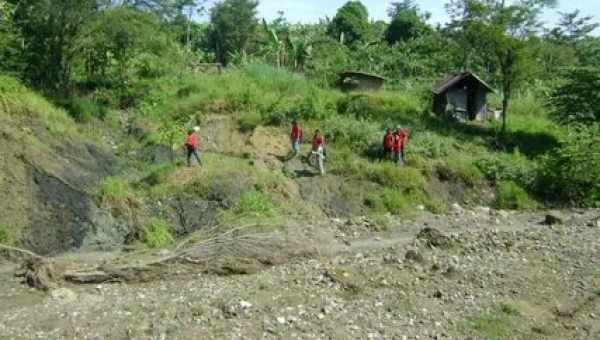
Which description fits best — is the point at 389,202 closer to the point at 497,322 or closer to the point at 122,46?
the point at 497,322

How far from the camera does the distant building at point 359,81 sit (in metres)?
30.0

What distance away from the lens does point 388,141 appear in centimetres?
2183

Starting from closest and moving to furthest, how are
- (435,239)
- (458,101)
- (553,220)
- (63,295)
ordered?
(63,295)
(435,239)
(553,220)
(458,101)

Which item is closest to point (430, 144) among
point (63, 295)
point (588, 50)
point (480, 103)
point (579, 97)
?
point (480, 103)

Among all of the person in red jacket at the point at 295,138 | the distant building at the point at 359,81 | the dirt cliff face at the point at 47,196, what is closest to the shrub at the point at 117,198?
the dirt cliff face at the point at 47,196

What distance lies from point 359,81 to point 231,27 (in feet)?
66.9

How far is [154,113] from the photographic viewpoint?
24312 mm

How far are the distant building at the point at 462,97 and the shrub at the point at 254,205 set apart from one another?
42.5 ft

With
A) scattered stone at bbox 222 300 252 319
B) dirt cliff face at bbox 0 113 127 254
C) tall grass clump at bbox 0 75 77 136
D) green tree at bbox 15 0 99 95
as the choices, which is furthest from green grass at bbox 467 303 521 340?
green tree at bbox 15 0 99 95

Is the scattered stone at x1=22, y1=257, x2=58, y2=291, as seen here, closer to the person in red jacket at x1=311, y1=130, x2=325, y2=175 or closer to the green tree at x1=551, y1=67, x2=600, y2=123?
the person in red jacket at x1=311, y1=130, x2=325, y2=175

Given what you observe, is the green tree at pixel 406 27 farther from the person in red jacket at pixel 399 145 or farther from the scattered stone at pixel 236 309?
the scattered stone at pixel 236 309

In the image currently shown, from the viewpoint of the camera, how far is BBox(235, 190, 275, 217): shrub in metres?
16.3

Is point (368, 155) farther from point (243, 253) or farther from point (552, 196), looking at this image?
point (243, 253)

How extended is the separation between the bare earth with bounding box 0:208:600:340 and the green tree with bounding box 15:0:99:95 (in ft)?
39.2
